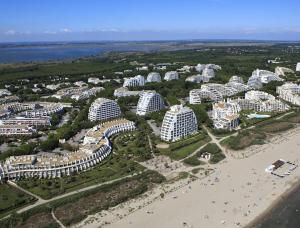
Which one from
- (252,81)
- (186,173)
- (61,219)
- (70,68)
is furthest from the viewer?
(70,68)

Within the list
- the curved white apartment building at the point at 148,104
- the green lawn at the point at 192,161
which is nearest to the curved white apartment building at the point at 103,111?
the curved white apartment building at the point at 148,104

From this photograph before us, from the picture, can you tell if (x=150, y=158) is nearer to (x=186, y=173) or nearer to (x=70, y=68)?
(x=186, y=173)

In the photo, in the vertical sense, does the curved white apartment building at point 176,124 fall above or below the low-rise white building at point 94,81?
above

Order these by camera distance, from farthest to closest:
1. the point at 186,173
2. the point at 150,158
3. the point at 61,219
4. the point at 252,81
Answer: the point at 252,81 < the point at 150,158 < the point at 186,173 < the point at 61,219

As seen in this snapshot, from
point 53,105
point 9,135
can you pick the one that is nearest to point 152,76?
point 53,105

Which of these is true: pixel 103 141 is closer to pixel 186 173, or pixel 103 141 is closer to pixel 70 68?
pixel 186 173

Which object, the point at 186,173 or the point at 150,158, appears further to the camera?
the point at 150,158

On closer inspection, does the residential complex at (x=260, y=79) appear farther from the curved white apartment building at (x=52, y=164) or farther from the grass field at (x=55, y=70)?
the curved white apartment building at (x=52, y=164)
